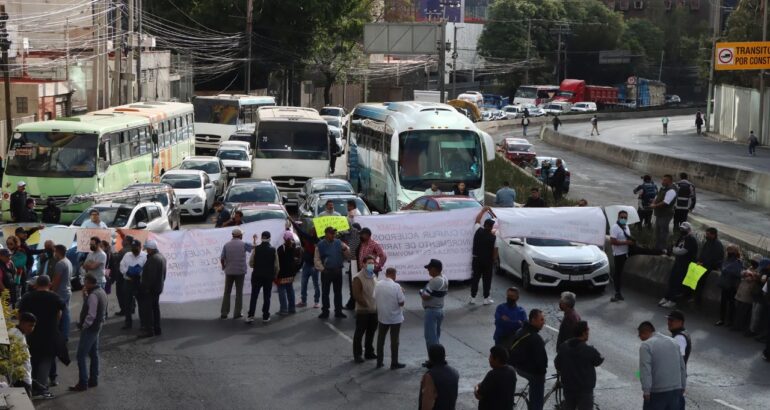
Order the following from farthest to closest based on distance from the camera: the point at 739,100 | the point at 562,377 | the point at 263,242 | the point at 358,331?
1. the point at 739,100
2. the point at 263,242
3. the point at 358,331
4. the point at 562,377

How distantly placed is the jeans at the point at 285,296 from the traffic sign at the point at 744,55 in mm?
51049

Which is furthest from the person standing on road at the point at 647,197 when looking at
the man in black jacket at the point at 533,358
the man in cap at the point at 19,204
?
the man in black jacket at the point at 533,358

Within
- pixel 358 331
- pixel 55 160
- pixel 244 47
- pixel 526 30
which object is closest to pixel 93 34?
pixel 244 47

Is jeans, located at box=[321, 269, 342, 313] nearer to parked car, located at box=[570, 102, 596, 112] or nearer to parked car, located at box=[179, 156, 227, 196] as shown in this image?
parked car, located at box=[179, 156, 227, 196]

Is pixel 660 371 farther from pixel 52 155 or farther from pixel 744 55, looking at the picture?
pixel 744 55

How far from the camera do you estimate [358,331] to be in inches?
623

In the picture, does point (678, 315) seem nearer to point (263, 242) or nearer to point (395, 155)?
point (263, 242)

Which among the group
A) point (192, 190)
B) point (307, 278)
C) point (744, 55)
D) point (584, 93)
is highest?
point (744, 55)

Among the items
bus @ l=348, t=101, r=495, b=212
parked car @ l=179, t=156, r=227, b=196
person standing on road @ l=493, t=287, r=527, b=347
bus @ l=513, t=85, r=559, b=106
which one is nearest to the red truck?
bus @ l=513, t=85, r=559, b=106

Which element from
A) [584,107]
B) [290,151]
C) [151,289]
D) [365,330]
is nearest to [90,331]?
[151,289]

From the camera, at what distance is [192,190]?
108 ft

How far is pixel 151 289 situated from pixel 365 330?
11.1 ft

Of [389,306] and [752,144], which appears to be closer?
[389,306]

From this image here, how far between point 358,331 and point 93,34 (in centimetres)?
5144
